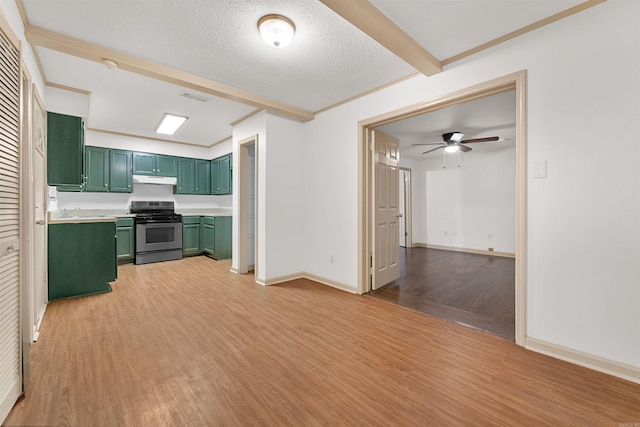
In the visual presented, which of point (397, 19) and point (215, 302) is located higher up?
point (397, 19)

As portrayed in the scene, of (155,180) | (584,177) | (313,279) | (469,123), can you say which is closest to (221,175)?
(155,180)

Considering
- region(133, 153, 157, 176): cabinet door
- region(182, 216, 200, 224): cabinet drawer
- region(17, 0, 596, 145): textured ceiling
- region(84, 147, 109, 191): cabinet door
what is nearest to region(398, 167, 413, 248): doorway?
region(17, 0, 596, 145): textured ceiling

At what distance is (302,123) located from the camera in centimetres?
407

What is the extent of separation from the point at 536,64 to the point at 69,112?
544cm

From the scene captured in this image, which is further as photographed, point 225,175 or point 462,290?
point 225,175

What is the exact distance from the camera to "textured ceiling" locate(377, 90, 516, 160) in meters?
3.47

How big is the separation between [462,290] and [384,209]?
4.64ft

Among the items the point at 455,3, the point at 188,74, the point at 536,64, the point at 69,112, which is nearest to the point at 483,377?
the point at 536,64

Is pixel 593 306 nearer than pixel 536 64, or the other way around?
pixel 593 306

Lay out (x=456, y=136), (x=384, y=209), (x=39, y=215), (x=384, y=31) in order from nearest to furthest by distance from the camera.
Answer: (x=384, y=31), (x=39, y=215), (x=384, y=209), (x=456, y=136)

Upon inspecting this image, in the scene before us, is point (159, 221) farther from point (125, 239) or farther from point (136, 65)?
point (136, 65)

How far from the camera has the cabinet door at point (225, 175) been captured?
548 centimetres

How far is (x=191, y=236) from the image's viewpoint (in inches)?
223

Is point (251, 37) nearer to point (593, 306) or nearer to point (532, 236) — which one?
point (532, 236)
